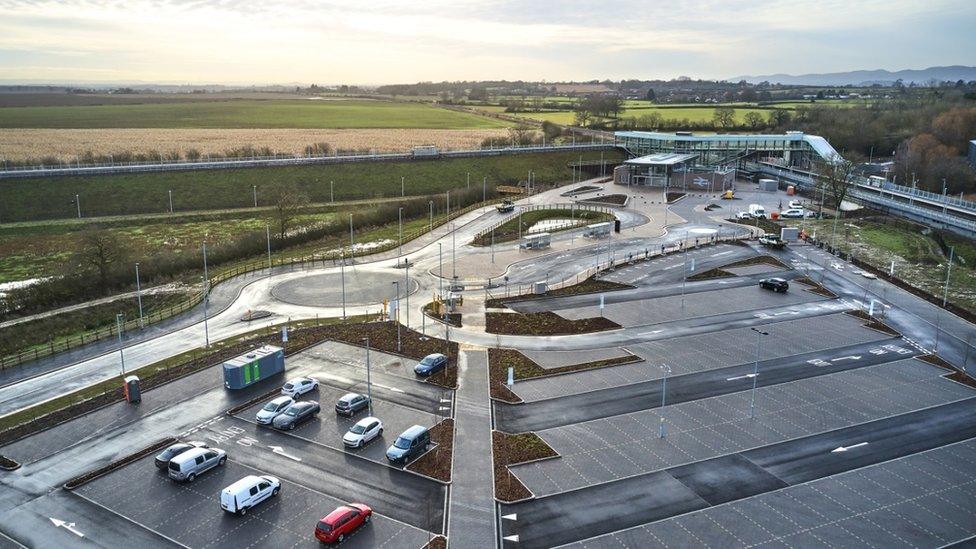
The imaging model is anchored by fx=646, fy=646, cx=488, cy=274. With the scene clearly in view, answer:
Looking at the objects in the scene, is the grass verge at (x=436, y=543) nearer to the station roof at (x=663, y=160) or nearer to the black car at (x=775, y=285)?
the black car at (x=775, y=285)

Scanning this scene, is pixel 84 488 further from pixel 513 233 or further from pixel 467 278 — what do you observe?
pixel 513 233

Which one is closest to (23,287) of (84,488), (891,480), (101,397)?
(101,397)

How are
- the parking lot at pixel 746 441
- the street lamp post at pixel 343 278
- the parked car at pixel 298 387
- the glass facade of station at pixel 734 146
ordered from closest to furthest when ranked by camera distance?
the parking lot at pixel 746 441, the parked car at pixel 298 387, the street lamp post at pixel 343 278, the glass facade of station at pixel 734 146

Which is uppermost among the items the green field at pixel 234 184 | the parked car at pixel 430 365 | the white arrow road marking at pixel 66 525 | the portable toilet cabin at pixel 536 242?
the green field at pixel 234 184

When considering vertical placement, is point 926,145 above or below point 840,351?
above

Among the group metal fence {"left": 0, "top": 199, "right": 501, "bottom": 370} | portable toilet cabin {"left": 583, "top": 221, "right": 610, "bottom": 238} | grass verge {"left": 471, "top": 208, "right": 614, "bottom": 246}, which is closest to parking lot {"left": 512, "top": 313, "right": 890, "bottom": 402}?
portable toilet cabin {"left": 583, "top": 221, "right": 610, "bottom": 238}

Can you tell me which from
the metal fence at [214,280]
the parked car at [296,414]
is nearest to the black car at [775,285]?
the metal fence at [214,280]
